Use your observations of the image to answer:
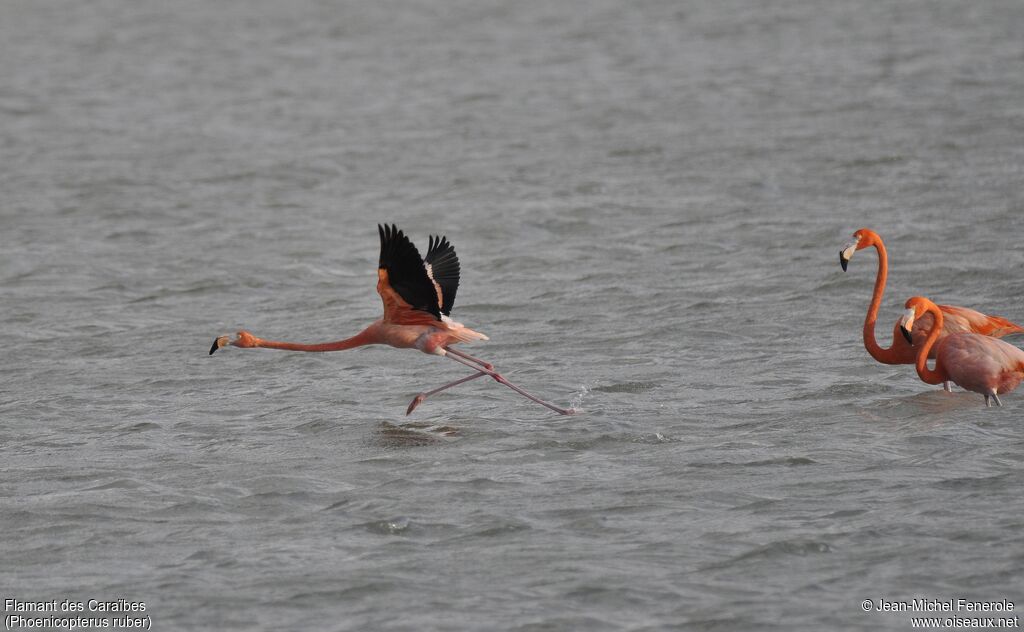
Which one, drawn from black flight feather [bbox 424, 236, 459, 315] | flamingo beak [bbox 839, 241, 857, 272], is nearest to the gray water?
black flight feather [bbox 424, 236, 459, 315]

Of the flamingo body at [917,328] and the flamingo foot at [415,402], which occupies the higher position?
the flamingo body at [917,328]

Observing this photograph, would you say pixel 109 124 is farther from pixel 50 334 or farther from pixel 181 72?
pixel 50 334

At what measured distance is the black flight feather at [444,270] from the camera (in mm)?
9414

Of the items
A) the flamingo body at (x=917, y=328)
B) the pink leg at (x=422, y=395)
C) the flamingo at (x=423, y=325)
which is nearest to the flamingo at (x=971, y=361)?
the flamingo body at (x=917, y=328)

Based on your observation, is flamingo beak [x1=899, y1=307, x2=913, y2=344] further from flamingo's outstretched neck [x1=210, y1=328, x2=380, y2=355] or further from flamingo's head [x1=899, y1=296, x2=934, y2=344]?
flamingo's outstretched neck [x1=210, y1=328, x2=380, y2=355]

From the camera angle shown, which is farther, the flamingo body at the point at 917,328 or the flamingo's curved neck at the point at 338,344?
the flamingo's curved neck at the point at 338,344

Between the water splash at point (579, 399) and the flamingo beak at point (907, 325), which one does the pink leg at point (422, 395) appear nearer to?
the water splash at point (579, 399)

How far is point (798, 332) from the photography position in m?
10.8

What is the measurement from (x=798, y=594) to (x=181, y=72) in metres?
19.2

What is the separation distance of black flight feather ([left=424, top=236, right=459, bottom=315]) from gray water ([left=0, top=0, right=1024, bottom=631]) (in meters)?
0.70

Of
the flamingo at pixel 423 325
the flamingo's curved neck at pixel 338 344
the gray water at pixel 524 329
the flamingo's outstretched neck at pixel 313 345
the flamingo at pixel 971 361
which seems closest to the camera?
the gray water at pixel 524 329

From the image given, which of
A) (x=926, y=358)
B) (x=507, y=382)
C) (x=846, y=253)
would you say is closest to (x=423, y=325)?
(x=507, y=382)

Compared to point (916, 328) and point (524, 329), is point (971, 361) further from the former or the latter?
point (524, 329)

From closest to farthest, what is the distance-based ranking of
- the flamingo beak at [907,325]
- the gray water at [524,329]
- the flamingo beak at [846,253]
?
the gray water at [524,329]
the flamingo beak at [907,325]
the flamingo beak at [846,253]
